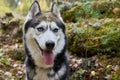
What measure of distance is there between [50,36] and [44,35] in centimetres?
11

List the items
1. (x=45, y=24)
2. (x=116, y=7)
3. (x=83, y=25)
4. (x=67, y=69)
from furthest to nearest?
1. (x=116, y=7)
2. (x=83, y=25)
3. (x=67, y=69)
4. (x=45, y=24)

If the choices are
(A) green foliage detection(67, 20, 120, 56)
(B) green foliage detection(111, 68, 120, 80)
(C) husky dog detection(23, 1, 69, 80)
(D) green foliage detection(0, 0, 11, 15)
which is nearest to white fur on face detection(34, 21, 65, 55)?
(C) husky dog detection(23, 1, 69, 80)

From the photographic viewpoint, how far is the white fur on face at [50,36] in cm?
476

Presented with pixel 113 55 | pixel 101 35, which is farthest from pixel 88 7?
pixel 113 55

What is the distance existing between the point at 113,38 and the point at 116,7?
193 cm

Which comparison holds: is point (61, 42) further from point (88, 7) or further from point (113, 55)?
point (88, 7)

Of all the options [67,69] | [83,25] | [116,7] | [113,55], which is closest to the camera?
[67,69]

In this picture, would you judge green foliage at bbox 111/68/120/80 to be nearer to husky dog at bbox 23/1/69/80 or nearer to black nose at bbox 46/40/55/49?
husky dog at bbox 23/1/69/80

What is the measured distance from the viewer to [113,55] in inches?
242

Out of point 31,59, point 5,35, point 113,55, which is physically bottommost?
point 5,35

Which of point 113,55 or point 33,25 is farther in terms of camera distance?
point 113,55

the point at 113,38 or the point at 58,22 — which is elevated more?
the point at 58,22

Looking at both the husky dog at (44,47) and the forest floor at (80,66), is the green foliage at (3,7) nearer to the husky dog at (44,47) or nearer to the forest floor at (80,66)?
the forest floor at (80,66)

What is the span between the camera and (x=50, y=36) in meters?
4.76
